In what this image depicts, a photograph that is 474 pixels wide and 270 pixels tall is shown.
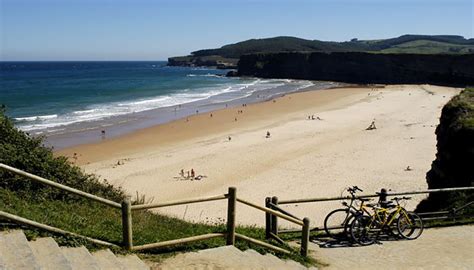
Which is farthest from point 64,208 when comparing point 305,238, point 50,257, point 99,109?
point 99,109

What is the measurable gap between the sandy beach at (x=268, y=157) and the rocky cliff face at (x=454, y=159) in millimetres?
2828

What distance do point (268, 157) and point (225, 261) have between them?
63.5ft

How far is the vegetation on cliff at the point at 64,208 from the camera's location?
726cm

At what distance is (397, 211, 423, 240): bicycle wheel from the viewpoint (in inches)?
359

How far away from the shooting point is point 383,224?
903cm

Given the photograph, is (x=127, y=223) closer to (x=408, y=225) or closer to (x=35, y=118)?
(x=408, y=225)

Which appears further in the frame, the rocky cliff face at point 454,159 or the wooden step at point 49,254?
the rocky cliff face at point 454,159

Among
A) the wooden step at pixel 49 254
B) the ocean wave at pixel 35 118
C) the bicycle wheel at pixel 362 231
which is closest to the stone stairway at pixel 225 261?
the wooden step at pixel 49 254

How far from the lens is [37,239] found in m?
6.38

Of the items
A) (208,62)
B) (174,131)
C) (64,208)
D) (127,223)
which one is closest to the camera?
(127,223)

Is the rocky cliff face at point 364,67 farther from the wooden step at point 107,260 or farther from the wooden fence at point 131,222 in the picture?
the wooden step at point 107,260

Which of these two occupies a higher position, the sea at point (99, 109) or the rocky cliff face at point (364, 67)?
the rocky cliff face at point (364, 67)

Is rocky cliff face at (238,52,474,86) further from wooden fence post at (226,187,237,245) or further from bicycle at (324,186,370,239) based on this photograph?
wooden fence post at (226,187,237,245)

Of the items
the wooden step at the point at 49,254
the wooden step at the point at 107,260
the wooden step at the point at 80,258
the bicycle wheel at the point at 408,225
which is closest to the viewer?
the wooden step at the point at 49,254
